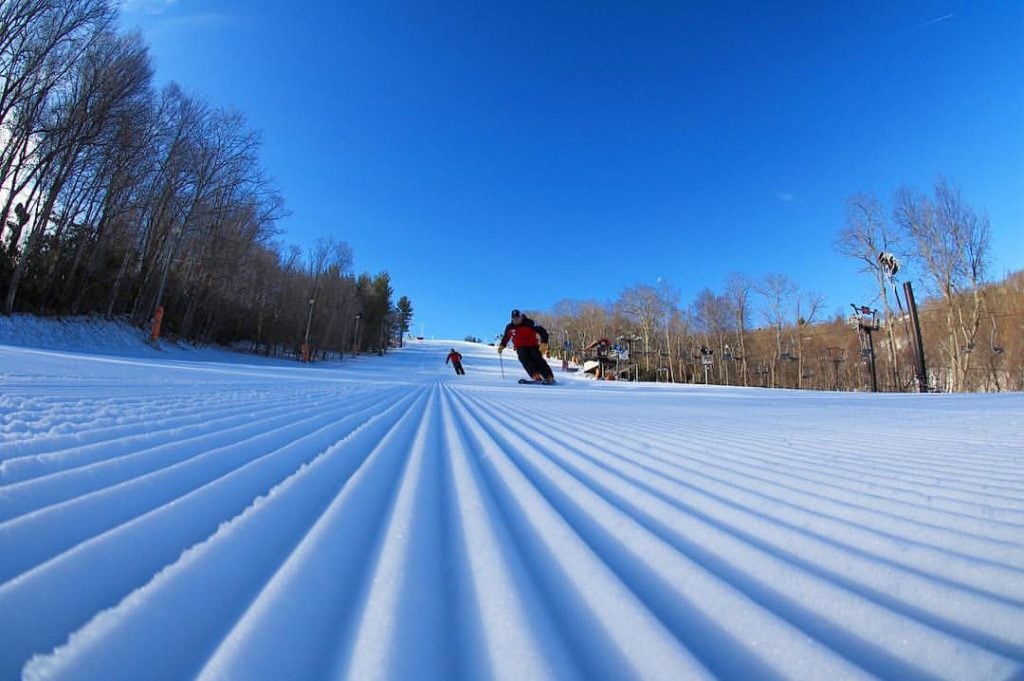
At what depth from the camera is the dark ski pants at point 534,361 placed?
349 inches

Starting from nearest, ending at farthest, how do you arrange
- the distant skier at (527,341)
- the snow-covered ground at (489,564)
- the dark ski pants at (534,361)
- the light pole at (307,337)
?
the snow-covered ground at (489,564) → the distant skier at (527,341) → the dark ski pants at (534,361) → the light pole at (307,337)

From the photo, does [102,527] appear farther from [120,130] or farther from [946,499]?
[120,130]

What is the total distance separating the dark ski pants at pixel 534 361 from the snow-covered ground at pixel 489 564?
287 inches

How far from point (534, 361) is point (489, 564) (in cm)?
830

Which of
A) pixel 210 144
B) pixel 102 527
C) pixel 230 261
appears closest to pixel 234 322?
pixel 230 261

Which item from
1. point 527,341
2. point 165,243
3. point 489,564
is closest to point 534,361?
point 527,341

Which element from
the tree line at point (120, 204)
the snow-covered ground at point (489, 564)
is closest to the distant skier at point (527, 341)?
the snow-covered ground at point (489, 564)

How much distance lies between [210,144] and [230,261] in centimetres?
507

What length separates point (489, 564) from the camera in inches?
27.6

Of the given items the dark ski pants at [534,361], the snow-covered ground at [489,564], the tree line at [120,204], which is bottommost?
the snow-covered ground at [489,564]

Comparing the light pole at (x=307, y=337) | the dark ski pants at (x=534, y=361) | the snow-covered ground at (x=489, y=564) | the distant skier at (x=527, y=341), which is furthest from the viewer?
the light pole at (x=307, y=337)

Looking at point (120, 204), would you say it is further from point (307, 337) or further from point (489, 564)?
point (489, 564)

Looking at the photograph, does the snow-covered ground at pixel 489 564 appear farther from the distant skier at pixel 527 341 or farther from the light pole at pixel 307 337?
the light pole at pixel 307 337

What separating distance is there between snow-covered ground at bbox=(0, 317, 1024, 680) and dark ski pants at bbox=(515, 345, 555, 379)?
7288mm
